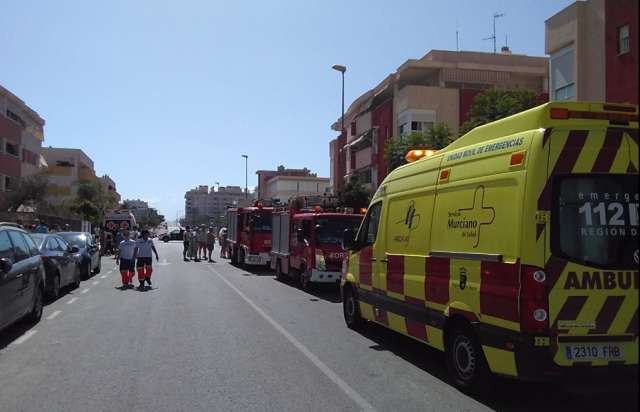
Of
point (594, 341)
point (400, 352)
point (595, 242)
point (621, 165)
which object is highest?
point (621, 165)

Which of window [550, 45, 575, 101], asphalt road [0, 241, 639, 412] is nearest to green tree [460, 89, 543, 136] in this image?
window [550, 45, 575, 101]

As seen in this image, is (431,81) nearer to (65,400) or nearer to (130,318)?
(130,318)

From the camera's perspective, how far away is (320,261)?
14953 mm

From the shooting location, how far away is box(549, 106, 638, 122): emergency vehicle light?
17.1 ft

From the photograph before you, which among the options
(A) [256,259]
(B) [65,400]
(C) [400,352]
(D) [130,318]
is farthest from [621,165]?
(A) [256,259]

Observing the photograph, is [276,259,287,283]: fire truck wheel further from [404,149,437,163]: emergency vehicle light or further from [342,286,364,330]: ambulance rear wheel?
[404,149,437,163]: emergency vehicle light

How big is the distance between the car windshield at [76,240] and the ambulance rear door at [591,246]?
1643cm

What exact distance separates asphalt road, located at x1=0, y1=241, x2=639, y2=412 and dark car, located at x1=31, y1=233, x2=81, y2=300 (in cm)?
108

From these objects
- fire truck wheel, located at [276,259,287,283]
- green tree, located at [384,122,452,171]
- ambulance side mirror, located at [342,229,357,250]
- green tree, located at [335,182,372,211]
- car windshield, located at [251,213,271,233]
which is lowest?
fire truck wheel, located at [276,259,287,283]

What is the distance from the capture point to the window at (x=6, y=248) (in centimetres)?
869

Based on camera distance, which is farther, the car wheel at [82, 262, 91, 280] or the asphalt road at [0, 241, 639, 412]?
the car wheel at [82, 262, 91, 280]

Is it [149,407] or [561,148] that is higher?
[561,148]

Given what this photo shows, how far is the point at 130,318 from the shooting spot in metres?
10.9

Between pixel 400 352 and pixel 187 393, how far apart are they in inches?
131
